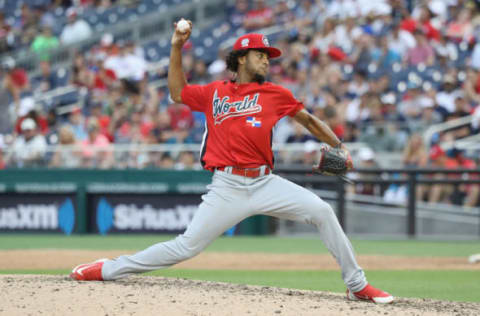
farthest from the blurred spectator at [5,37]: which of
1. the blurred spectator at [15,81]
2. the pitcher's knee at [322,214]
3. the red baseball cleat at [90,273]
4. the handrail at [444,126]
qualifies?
the pitcher's knee at [322,214]

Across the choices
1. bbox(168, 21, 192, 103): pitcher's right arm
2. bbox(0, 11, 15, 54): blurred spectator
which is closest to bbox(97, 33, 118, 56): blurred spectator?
bbox(0, 11, 15, 54): blurred spectator

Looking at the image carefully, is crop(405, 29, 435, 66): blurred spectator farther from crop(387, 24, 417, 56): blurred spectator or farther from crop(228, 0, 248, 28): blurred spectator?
crop(228, 0, 248, 28): blurred spectator

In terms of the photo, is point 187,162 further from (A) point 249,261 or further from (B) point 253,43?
→ (B) point 253,43

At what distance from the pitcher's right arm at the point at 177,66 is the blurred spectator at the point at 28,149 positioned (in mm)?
8010

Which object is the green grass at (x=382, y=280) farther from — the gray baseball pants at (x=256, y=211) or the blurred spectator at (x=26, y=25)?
the blurred spectator at (x=26, y=25)

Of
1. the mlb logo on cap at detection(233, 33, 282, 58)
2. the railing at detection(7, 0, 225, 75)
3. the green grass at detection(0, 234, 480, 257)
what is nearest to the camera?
the mlb logo on cap at detection(233, 33, 282, 58)

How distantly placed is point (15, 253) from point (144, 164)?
379 cm

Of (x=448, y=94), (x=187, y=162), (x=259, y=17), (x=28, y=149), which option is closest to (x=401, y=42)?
(x=448, y=94)

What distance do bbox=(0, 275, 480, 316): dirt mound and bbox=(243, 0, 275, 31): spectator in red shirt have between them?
12.8 m

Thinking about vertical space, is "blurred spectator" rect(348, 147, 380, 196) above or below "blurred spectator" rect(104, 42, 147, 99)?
below

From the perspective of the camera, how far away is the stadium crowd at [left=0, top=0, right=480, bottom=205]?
43.5ft

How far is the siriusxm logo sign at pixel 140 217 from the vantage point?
13.2 m

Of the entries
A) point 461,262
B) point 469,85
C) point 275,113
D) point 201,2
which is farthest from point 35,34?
point 275,113

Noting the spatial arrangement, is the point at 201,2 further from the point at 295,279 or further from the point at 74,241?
the point at 295,279
